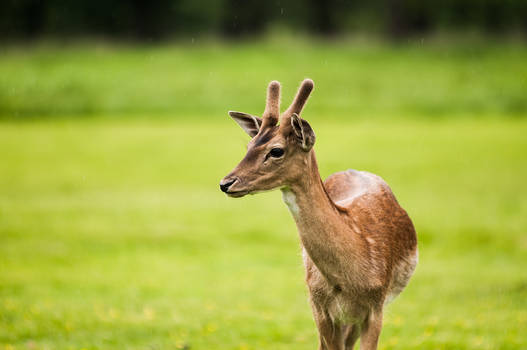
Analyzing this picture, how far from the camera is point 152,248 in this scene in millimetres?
14438

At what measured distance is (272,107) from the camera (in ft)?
15.3

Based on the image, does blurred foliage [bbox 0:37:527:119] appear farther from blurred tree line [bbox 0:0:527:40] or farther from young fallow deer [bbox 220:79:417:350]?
young fallow deer [bbox 220:79:417:350]

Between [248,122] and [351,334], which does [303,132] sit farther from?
[351,334]

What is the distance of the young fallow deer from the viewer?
450 centimetres

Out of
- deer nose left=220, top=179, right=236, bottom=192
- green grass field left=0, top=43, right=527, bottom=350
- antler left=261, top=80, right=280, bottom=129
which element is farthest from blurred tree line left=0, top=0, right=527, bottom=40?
deer nose left=220, top=179, right=236, bottom=192

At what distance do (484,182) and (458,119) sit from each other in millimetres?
9117

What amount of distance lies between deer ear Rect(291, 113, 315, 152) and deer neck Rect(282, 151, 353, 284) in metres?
0.19

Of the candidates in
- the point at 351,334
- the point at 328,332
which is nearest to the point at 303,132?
the point at 328,332

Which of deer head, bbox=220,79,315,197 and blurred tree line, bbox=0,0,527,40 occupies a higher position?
deer head, bbox=220,79,315,197

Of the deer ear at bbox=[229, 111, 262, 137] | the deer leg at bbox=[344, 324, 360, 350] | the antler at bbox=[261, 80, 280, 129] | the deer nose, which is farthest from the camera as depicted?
the deer leg at bbox=[344, 324, 360, 350]

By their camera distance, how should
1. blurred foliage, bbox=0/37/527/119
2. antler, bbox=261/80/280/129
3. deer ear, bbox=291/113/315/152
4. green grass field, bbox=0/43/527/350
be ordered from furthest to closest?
blurred foliage, bbox=0/37/527/119 → green grass field, bbox=0/43/527/350 → antler, bbox=261/80/280/129 → deer ear, bbox=291/113/315/152

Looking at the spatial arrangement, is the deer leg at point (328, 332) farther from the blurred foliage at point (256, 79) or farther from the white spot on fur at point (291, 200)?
the blurred foliage at point (256, 79)

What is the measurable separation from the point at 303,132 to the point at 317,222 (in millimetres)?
626

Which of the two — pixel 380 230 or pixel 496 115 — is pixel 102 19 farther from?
pixel 380 230
